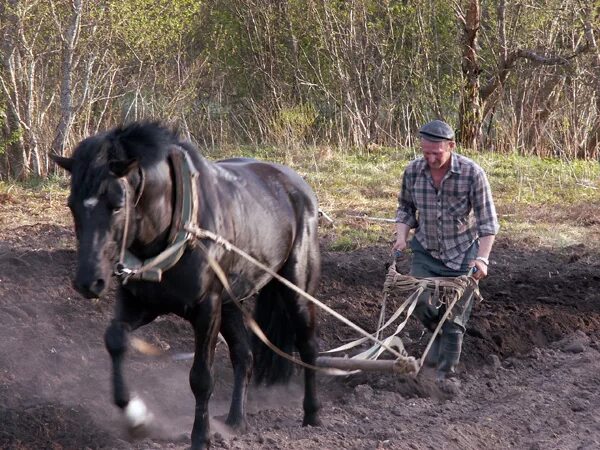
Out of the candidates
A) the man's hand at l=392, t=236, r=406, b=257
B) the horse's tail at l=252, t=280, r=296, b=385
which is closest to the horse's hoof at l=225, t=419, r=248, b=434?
the horse's tail at l=252, t=280, r=296, b=385

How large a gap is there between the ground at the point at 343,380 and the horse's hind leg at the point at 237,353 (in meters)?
0.17

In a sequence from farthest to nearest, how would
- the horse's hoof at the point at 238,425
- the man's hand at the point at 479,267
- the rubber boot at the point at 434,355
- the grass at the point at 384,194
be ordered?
the grass at the point at 384,194
the rubber boot at the point at 434,355
the man's hand at the point at 479,267
the horse's hoof at the point at 238,425

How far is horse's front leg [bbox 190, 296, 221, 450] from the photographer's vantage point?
16.6 ft

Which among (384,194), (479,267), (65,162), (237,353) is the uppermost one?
(65,162)

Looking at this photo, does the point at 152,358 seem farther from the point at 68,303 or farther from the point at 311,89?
the point at 311,89

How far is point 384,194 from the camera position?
13.2m

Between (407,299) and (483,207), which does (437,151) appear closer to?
(483,207)

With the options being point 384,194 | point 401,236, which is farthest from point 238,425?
point 384,194

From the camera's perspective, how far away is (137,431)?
532 cm

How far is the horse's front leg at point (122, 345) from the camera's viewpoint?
5098 mm

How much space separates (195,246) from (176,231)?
0.14 meters

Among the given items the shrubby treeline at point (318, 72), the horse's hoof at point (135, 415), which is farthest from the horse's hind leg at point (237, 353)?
the shrubby treeline at point (318, 72)

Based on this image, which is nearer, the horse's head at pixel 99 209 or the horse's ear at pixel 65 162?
the horse's head at pixel 99 209

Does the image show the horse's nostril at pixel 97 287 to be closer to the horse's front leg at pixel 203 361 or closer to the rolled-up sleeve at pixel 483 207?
the horse's front leg at pixel 203 361
